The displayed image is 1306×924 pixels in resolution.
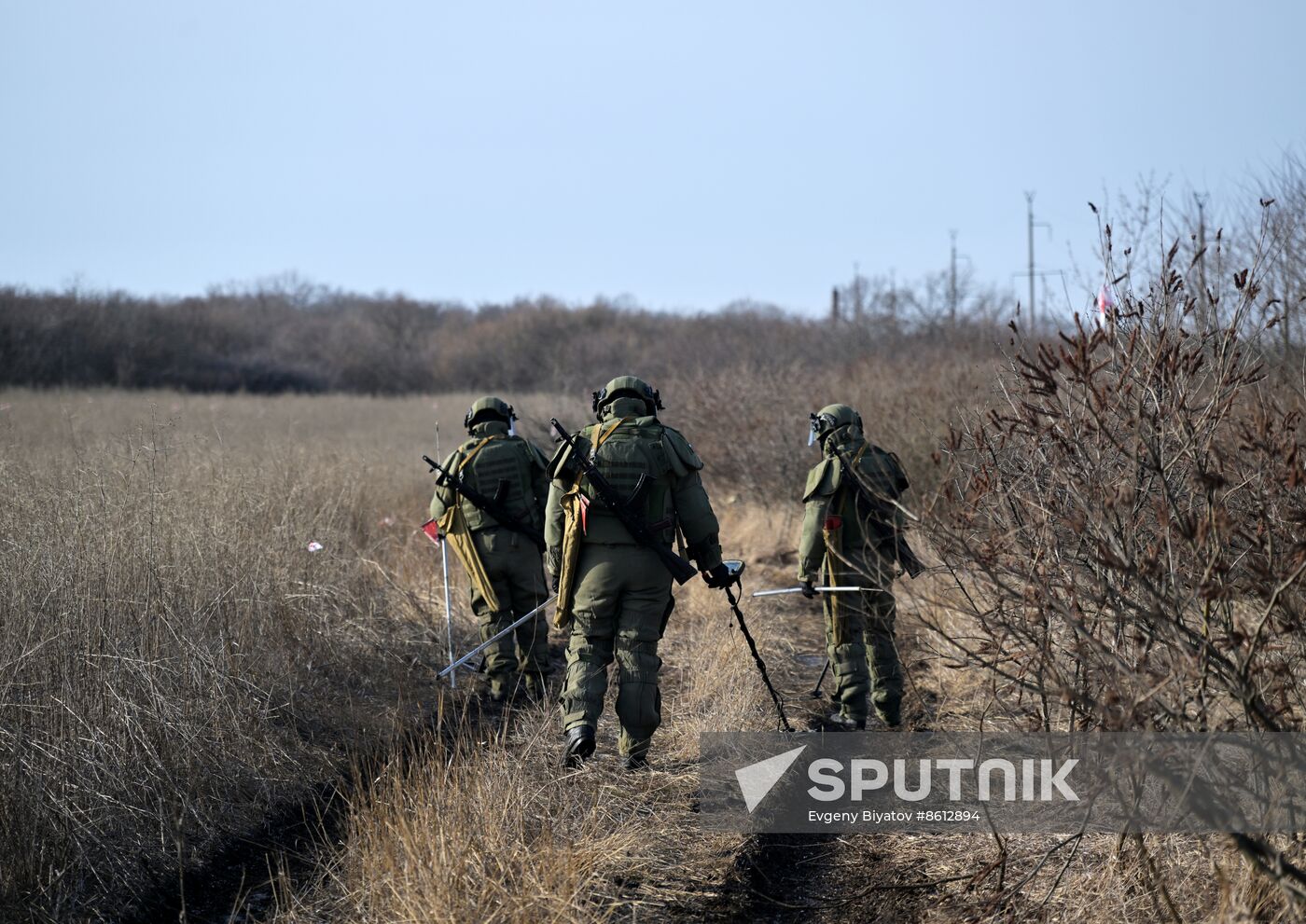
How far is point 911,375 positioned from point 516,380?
27887 millimetres

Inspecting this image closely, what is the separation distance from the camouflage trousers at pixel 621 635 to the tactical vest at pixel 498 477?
6.15ft

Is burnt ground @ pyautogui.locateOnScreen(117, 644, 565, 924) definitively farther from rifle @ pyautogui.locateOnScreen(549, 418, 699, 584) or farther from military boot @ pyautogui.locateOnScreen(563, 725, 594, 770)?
rifle @ pyautogui.locateOnScreen(549, 418, 699, 584)

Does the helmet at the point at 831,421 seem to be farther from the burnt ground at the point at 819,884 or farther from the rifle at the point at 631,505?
the burnt ground at the point at 819,884

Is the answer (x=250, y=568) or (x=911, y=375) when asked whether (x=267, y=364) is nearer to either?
(x=911, y=375)

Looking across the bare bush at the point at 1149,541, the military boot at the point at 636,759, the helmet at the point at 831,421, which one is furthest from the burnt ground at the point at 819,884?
the helmet at the point at 831,421

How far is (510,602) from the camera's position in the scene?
26.3ft

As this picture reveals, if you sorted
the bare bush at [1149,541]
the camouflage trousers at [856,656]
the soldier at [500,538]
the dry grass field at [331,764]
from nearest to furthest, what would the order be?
the bare bush at [1149,541] → the dry grass field at [331,764] → the camouflage trousers at [856,656] → the soldier at [500,538]

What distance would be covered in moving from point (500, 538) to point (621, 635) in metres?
2.08

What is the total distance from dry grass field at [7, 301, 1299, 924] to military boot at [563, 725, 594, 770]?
0.29ft

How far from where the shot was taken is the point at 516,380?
43.1m

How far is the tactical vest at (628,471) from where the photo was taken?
5988mm

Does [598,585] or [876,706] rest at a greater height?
[598,585]

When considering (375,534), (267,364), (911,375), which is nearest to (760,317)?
(267,364)

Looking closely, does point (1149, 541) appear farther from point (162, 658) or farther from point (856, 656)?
point (162, 658)
